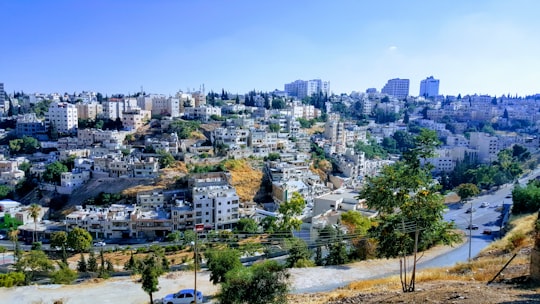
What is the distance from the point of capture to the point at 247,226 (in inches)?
969

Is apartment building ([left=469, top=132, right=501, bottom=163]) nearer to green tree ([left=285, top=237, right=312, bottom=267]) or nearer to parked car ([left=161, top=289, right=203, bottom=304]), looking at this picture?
green tree ([left=285, top=237, right=312, bottom=267])

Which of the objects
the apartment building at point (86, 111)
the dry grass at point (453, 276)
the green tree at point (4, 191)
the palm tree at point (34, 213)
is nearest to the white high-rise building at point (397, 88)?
the apartment building at point (86, 111)

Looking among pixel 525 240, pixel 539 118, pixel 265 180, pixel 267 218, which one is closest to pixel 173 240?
pixel 267 218

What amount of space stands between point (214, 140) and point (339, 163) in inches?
448

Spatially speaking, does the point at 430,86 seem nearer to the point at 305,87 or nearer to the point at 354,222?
the point at 305,87

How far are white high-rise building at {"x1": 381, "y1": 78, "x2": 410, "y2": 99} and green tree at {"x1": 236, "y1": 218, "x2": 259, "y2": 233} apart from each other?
3479 inches

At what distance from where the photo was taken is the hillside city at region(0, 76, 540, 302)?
25.0 m

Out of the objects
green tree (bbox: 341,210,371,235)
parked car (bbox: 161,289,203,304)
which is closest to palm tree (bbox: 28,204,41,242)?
green tree (bbox: 341,210,371,235)

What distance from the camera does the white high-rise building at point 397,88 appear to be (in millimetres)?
106312

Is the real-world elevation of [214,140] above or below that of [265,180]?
above

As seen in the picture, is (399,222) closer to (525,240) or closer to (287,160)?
(525,240)

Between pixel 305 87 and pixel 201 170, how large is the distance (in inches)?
2683

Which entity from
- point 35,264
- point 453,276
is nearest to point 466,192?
point 453,276

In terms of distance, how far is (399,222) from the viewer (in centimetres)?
724
